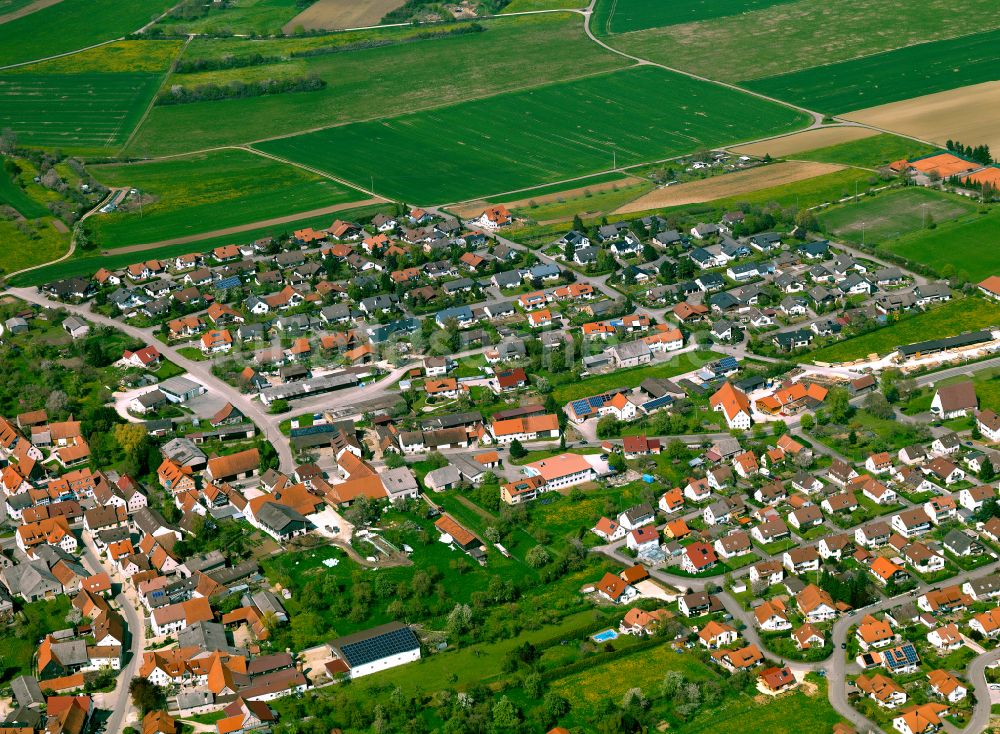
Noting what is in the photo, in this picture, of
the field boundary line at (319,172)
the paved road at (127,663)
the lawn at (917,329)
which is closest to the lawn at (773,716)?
the paved road at (127,663)

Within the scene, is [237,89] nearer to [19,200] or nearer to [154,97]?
[154,97]

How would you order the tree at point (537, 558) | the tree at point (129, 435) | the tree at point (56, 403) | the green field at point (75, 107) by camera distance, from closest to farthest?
the tree at point (537, 558) < the tree at point (129, 435) < the tree at point (56, 403) < the green field at point (75, 107)

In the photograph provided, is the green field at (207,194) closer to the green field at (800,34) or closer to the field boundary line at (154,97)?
the field boundary line at (154,97)

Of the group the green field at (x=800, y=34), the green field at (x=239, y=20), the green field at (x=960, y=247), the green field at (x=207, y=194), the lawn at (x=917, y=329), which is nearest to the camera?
the lawn at (x=917, y=329)

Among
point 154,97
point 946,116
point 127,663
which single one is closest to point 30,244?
point 154,97

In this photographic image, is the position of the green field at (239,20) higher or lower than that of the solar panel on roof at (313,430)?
Answer: higher

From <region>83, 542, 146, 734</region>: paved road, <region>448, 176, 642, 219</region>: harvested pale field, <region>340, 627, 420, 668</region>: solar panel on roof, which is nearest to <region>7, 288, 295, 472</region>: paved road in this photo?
<region>83, 542, 146, 734</region>: paved road

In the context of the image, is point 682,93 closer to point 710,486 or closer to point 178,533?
point 710,486
